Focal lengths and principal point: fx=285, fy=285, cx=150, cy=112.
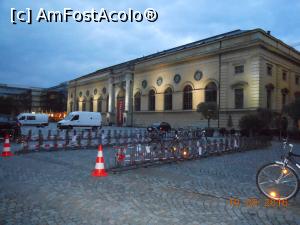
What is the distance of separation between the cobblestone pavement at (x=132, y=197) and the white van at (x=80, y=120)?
2416 cm

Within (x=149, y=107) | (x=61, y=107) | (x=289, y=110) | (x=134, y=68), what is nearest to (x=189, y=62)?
(x=149, y=107)

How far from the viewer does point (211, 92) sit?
1388 inches

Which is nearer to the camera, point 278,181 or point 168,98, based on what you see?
point 278,181

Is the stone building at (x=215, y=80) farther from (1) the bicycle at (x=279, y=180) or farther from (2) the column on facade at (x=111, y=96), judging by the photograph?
(1) the bicycle at (x=279, y=180)

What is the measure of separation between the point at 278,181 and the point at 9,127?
48.9 feet

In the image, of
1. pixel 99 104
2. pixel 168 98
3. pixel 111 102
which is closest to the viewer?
pixel 168 98

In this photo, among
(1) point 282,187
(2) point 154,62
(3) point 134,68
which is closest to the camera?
(1) point 282,187

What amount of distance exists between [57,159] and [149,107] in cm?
3481

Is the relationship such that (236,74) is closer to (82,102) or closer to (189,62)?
(189,62)

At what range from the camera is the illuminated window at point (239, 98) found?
1254 inches

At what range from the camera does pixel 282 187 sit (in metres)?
5.52

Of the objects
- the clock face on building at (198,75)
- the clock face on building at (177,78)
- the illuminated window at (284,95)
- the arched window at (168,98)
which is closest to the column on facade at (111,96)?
the arched window at (168,98)

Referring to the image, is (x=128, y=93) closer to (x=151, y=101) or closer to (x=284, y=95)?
(x=151, y=101)

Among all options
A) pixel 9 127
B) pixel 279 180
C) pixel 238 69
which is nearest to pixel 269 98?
pixel 238 69
